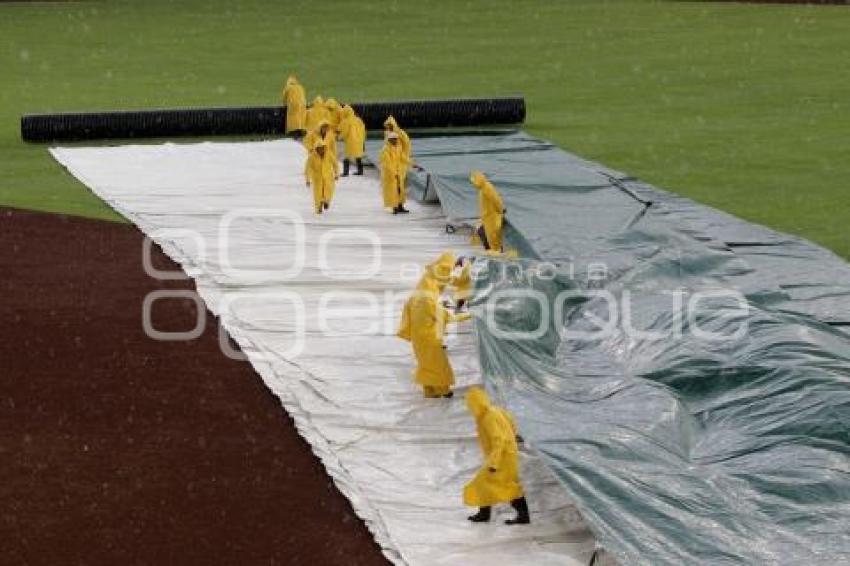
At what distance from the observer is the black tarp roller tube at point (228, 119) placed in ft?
93.1

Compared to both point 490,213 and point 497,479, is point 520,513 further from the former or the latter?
point 490,213

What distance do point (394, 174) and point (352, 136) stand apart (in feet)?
10.3

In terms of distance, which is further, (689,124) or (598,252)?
(689,124)

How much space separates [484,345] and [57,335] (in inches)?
185

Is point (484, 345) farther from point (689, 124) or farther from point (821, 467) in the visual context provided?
point (689, 124)

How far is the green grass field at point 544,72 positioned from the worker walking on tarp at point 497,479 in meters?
8.65

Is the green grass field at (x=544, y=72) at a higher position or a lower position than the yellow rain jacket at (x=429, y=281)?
higher

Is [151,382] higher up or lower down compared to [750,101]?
lower down

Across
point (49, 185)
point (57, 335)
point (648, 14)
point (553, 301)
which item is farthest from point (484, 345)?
point (648, 14)

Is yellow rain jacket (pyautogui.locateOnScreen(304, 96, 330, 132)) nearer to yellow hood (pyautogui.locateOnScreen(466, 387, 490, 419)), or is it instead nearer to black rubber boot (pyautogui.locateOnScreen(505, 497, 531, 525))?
yellow hood (pyautogui.locateOnScreen(466, 387, 490, 419))

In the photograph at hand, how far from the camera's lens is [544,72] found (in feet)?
119

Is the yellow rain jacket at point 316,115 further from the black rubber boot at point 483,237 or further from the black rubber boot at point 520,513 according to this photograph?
the black rubber boot at point 520,513

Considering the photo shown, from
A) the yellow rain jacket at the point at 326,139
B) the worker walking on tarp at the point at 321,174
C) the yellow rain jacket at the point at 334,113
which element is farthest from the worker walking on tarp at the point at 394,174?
the yellow rain jacket at the point at 334,113

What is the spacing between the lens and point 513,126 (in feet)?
96.1
